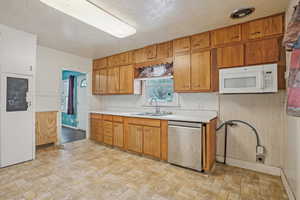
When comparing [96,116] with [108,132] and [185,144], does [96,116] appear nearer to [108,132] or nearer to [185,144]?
[108,132]

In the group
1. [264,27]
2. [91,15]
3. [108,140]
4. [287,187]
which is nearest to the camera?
[287,187]

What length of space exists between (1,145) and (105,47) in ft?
8.84

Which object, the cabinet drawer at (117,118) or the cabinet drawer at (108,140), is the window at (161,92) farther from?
the cabinet drawer at (108,140)

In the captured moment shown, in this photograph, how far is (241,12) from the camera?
2.08 meters

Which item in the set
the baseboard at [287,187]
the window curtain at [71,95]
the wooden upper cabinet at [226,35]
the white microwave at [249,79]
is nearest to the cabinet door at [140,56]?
the wooden upper cabinet at [226,35]

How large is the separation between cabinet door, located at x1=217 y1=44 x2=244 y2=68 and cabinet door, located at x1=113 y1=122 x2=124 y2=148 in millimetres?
2440

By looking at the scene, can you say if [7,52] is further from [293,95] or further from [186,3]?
[293,95]

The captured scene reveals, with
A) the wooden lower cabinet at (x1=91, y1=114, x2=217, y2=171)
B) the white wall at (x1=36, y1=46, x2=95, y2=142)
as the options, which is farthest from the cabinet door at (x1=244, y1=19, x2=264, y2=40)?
the white wall at (x1=36, y1=46, x2=95, y2=142)

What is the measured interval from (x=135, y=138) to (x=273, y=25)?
9.94 ft

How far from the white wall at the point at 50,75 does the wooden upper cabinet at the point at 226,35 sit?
3641 mm

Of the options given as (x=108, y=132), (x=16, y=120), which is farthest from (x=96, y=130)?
(x=16, y=120)

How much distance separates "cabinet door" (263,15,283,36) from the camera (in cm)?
211

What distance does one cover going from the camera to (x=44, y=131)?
11.7 ft

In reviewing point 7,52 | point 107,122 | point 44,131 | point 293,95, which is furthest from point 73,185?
point 293,95
